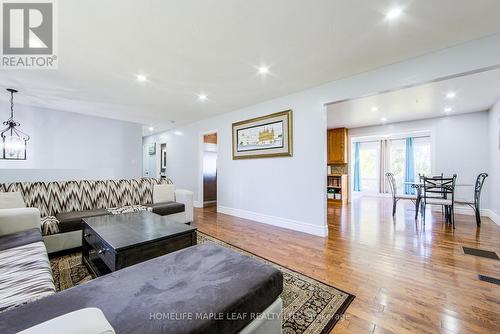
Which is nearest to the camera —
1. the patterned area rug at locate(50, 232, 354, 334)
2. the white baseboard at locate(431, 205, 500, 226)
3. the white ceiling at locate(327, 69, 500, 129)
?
the patterned area rug at locate(50, 232, 354, 334)

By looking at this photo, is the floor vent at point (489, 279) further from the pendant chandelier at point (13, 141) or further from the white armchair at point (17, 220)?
the pendant chandelier at point (13, 141)

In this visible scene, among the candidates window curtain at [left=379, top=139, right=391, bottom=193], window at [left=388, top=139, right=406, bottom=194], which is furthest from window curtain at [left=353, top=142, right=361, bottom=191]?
window at [left=388, top=139, right=406, bottom=194]

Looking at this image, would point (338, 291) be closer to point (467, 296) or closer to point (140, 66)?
point (467, 296)

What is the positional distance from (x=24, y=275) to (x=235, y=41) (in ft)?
8.25

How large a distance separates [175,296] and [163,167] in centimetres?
731

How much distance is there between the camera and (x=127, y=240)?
5.85 ft

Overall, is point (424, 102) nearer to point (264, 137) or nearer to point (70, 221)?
point (264, 137)

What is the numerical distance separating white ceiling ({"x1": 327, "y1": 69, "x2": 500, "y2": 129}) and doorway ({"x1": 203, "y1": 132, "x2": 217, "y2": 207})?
11.1 feet

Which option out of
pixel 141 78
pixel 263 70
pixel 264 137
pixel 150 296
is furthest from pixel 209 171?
pixel 150 296

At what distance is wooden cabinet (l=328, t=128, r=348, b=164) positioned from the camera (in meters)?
6.56

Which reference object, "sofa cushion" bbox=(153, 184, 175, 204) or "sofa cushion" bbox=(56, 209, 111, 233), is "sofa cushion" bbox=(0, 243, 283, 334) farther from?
"sofa cushion" bbox=(153, 184, 175, 204)

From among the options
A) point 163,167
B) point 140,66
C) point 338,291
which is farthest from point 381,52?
point 163,167

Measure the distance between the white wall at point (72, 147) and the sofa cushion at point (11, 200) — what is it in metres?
1.38

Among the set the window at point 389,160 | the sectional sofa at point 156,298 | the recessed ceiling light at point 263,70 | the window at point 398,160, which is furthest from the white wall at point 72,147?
the window at point 398,160
